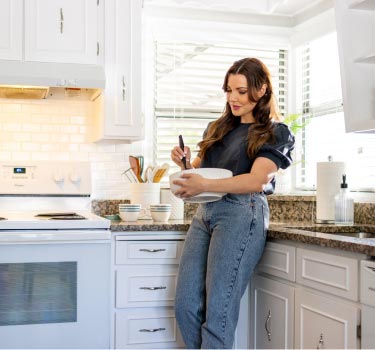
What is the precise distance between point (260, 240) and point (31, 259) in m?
1.01

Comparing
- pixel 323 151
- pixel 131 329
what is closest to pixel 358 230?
pixel 323 151

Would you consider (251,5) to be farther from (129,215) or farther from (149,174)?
(129,215)

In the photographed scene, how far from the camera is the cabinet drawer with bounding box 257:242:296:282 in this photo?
8.46 feet

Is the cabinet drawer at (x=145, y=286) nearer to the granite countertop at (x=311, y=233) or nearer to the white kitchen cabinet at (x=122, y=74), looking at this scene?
the granite countertop at (x=311, y=233)

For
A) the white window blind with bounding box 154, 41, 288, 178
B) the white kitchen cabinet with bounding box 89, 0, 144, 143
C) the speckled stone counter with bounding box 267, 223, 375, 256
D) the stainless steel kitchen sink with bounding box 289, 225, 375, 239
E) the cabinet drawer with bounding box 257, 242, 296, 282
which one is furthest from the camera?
the white window blind with bounding box 154, 41, 288, 178

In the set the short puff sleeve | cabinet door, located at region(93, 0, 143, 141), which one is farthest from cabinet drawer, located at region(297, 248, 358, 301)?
cabinet door, located at region(93, 0, 143, 141)

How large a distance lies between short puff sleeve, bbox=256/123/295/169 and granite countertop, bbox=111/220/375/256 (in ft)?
0.94

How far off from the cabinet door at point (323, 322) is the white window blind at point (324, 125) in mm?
980

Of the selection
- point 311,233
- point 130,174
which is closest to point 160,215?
Result: point 130,174

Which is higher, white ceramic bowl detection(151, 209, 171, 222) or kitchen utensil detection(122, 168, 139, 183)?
kitchen utensil detection(122, 168, 139, 183)

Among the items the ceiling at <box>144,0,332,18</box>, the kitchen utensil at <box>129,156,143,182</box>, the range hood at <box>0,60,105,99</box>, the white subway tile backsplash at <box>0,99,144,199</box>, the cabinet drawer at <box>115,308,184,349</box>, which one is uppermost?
the ceiling at <box>144,0,332,18</box>

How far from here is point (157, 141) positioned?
3775mm

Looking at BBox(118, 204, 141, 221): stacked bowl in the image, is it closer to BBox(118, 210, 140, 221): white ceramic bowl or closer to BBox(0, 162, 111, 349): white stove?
BBox(118, 210, 140, 221): white ceramic bowl

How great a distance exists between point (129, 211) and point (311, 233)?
1065 mm
